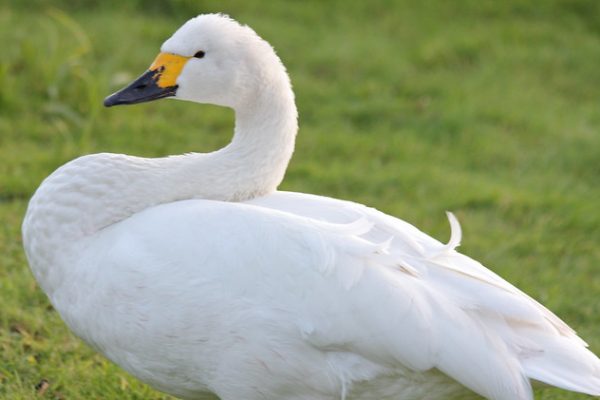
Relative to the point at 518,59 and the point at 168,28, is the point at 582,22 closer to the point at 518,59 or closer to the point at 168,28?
the point at 518,59

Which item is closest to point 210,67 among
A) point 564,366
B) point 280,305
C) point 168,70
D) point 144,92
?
point 168,70

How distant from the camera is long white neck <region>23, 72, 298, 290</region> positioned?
11.7ft

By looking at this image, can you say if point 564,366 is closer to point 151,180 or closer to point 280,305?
point 280,305

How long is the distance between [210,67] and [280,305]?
989mm

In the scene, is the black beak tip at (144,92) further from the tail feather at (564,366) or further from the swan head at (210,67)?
the tail feather at (564,366)

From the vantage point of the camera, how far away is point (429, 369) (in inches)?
129

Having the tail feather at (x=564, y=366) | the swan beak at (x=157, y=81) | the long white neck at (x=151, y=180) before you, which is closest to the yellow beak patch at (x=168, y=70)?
the swan beak at (x=157, y=81)

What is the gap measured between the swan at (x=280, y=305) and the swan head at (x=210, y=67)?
0.43 meters

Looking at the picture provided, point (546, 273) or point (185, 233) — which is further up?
point (185, 233)

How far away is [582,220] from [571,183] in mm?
573

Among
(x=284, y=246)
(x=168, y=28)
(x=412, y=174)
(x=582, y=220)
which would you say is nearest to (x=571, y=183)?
(x=582, y=220)

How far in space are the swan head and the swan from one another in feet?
1.41

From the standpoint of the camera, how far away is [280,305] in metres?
3.25

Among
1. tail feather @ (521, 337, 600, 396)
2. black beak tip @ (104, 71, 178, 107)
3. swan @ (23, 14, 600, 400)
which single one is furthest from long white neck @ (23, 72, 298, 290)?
tail feather @ (521, 337, 600, 396)
